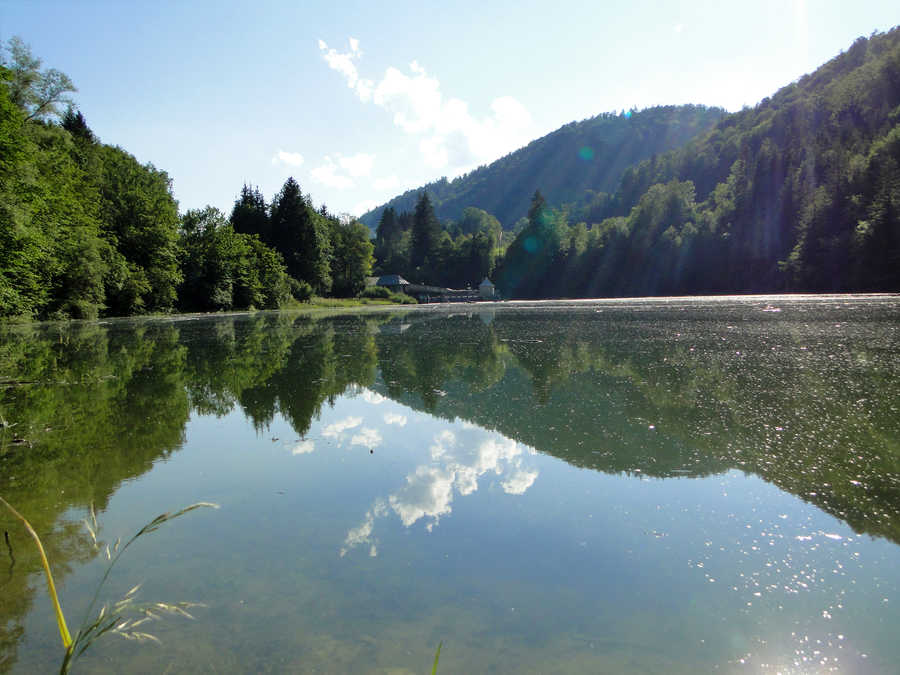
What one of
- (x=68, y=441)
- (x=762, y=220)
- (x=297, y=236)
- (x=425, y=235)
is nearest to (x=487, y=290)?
(x=425, y=235)

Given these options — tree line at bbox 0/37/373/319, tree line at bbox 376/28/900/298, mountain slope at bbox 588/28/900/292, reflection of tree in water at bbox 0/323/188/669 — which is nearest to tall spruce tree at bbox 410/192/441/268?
tree line at bbox 376/28/900/298

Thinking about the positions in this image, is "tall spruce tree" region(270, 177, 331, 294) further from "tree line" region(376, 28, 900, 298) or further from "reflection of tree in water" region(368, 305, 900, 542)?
"reflection of tree in water" region(368, 305, 900, 542)

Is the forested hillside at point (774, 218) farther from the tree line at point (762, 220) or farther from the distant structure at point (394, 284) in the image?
the distant structure at point (394, 284)

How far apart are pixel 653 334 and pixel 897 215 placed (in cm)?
5590

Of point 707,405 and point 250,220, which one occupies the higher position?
point 250,220

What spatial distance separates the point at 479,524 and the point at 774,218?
290 feet

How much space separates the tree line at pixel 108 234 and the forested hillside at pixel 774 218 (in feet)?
147

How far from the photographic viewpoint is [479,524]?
386 centimetres

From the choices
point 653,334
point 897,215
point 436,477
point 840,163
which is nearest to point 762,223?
point 840,163

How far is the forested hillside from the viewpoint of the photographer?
201ft

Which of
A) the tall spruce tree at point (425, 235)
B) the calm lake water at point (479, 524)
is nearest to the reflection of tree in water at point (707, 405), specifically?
the calm lake water at point (479, 524)

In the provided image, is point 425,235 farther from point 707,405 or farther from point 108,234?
point 707,405

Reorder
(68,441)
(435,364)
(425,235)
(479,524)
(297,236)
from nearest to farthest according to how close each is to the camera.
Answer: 1. (479,524)
2. (68,441)
3. (435,364)
4. (297,236)
5. (425,235)

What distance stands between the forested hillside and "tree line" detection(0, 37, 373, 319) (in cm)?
4468
